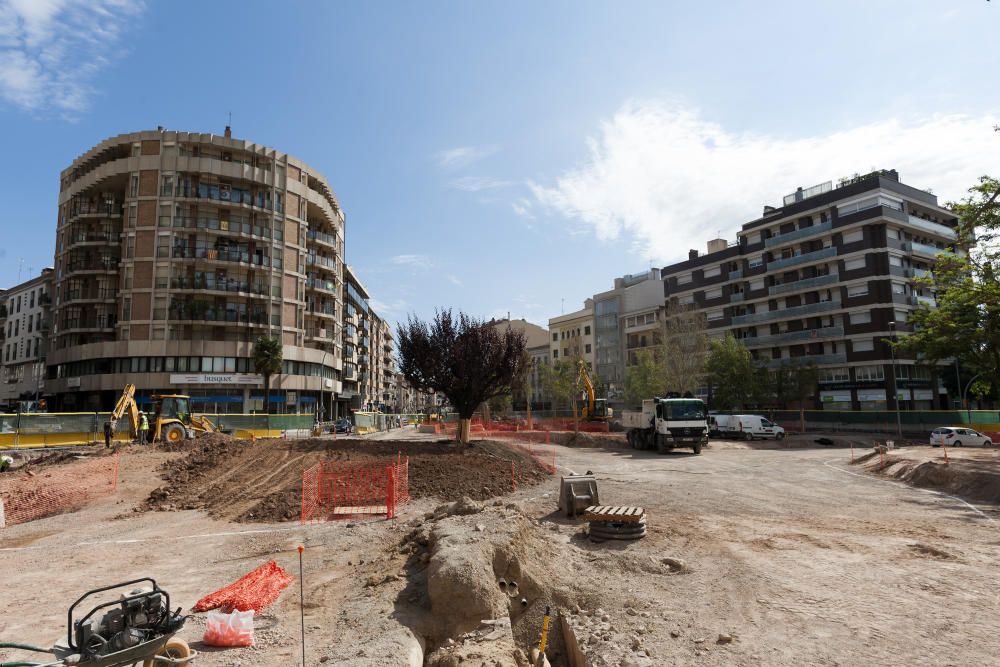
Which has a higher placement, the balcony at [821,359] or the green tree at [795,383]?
the balcony at [821,359]

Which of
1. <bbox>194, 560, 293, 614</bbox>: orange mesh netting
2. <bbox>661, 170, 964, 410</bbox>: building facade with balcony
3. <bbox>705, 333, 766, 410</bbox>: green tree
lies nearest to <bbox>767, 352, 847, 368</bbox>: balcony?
<bbox>661, 170, 964, 410</bbox>: building facade with balcony

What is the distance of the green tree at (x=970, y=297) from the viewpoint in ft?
80.1

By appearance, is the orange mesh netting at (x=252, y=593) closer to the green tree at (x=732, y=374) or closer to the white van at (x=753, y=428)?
the white van at (x=753, y=428)

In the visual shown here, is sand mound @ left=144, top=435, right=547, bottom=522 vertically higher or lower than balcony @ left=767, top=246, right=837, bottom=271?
lower

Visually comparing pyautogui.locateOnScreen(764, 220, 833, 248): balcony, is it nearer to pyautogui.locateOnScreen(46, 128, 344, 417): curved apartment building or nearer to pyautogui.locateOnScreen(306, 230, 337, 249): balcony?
pyautogui.locateOnScreen(306, 230, 337, 249): balcony

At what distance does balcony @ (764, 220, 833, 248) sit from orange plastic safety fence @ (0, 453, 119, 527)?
2445 inches

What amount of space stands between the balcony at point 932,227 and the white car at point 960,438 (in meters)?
27.5

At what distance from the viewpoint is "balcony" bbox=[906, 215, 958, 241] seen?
54725 millimetres

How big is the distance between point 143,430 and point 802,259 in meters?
59.9

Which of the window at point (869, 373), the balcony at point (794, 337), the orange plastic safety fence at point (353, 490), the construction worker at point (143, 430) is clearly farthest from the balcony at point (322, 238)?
the window at point (869, 373)

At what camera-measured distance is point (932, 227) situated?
56406 mm

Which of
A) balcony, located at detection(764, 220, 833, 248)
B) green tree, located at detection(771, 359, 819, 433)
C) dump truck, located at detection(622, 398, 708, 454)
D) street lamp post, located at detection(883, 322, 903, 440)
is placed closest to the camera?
dump truck, located at detection(622, 398, 708, 454)

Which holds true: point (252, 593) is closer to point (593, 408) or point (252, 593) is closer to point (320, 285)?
point (593, 408)

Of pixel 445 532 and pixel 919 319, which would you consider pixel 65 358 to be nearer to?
pixel 445 532
